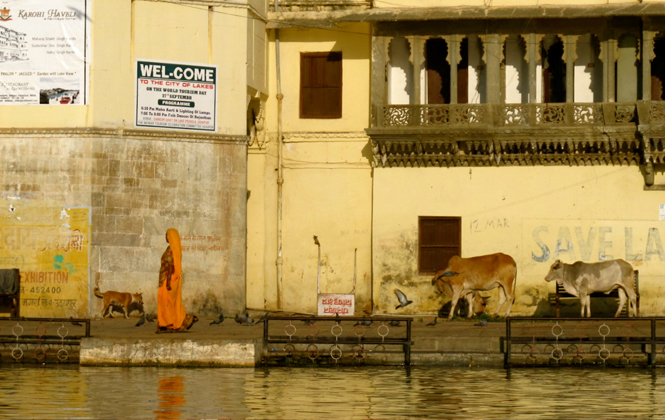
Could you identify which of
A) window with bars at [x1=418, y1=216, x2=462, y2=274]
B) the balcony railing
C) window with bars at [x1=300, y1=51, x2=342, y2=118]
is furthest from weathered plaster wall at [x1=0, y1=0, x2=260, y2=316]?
window with bars at [x1=418, y1=216, x2=462, y2=274]

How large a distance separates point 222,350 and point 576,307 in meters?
8.87

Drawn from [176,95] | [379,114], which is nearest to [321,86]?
[379,114]

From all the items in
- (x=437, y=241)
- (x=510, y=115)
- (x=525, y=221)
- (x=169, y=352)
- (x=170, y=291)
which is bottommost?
(x=169, y=352)

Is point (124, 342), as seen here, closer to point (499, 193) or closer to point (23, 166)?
point (23, 166)

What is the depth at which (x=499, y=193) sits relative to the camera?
24.4 metres

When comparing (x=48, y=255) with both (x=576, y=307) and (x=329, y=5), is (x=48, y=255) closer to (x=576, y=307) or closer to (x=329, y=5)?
(x=329, y=5)

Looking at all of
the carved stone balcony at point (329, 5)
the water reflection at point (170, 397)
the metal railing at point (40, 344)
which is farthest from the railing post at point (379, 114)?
the water reflection at point (170, 397)

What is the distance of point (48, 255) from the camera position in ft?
74.6

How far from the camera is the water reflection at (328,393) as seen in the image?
13750 millimetres

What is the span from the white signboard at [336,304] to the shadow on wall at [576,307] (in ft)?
18.0

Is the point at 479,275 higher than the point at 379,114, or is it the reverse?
the point at 379,114

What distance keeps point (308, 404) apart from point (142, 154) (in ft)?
32.3

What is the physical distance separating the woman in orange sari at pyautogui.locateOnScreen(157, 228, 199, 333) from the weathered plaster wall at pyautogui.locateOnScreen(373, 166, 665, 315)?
6.21 m

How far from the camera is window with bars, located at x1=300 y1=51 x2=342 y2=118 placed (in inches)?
1006
